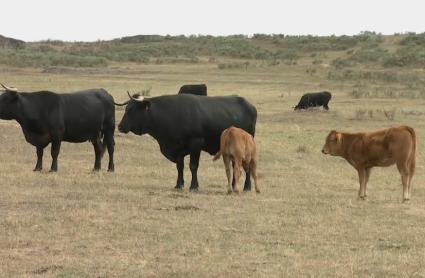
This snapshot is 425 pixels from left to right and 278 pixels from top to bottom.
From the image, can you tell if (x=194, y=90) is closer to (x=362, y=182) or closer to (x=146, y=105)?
(x=146, y=105)

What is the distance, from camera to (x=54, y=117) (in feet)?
50.2

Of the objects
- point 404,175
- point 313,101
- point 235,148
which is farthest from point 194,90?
point 404,175

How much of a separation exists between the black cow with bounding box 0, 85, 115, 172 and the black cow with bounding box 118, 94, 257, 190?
1877mm

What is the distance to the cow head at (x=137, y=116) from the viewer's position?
1399 centimetres

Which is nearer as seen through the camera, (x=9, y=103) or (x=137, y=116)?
(x=137, y=116)

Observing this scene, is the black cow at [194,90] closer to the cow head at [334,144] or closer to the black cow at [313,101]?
the black cow at [313,101]

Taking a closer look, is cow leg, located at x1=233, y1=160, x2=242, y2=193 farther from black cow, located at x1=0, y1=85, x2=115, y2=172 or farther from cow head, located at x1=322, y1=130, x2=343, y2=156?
black cow, located at x1=0, y1=85, x2=115, y2=172

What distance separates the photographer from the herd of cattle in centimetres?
1262

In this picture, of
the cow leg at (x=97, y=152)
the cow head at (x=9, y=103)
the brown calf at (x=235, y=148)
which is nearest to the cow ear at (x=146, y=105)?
the brown calf at (x=235, y=148)

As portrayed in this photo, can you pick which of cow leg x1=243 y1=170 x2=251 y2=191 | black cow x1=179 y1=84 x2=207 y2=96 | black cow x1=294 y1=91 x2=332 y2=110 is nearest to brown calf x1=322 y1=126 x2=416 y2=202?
cow leg x1=243 y1=170 x2=251 y2=191

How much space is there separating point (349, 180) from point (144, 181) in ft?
13.0

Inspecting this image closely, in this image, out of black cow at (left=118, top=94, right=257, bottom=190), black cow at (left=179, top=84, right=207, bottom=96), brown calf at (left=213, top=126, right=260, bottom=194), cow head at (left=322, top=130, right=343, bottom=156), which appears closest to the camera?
brown calf at (left=213, top=126, right=260, bottom=194)

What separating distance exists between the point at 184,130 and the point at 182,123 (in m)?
0.13

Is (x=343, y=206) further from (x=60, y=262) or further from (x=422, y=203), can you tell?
(x=60, y=262)
